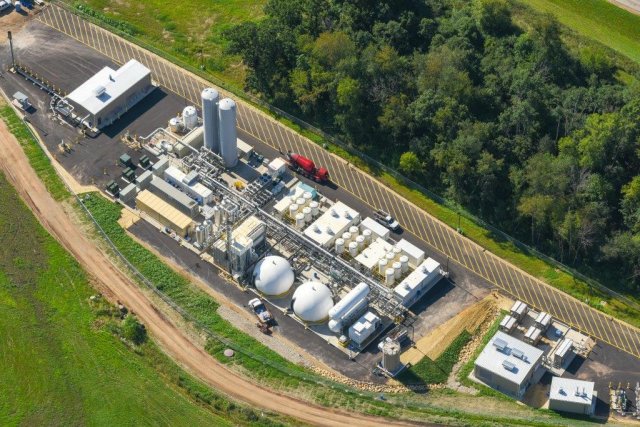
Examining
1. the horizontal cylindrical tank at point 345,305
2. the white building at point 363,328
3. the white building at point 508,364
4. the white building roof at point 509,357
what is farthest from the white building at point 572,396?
the horizontal cylindrical tank at point 345,305

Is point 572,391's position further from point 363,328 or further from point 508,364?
point 363,328

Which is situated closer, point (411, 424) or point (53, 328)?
point (411, 424)

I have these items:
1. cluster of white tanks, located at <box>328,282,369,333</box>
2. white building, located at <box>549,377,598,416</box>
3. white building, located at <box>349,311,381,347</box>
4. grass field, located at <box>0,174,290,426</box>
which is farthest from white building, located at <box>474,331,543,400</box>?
grass field, located at <box>0,174,290,426</box>

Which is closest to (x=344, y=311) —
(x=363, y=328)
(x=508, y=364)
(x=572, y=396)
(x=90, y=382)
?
(x=363, y=328)

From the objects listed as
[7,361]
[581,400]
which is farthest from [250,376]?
[581,400]

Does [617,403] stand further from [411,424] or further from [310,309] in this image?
[310,309]

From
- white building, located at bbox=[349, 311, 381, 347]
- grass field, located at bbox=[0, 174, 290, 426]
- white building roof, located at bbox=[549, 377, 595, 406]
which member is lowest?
grass field, located at bbox=[0, 174, 290, 426]

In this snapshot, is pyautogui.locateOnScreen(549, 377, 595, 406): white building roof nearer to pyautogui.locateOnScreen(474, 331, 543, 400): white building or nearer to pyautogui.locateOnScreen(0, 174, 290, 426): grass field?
pyautogui.locateOnScreen(474, 331, 543, 400): white building
